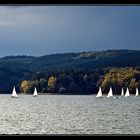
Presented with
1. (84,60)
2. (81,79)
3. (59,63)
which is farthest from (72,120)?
(59,63)

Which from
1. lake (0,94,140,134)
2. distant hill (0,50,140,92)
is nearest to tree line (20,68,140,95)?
distant hill (0,50,140,92)

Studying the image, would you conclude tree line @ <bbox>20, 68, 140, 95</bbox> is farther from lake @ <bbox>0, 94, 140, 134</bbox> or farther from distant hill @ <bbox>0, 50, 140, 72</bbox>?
lake @ <bbox>0, 94, 140, 134</bbox>

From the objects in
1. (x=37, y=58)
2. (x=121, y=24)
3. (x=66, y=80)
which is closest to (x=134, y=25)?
(x=121, y=24)

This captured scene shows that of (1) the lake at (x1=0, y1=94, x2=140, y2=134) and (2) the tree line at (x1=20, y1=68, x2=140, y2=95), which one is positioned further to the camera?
(2) the tree line at (x1=20, y1=68, x2=140, y2=95)

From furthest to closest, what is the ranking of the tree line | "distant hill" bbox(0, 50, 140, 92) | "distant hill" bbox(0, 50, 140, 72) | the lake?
the tree line, "distant hill" bbox(0, 50, 140, 72), "distant hill" bbox(0, 50, 140, 92), the lake

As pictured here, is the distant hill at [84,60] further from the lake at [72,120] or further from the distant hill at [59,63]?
the lake at [72,120]

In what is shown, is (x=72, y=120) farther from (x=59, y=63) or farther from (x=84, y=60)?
(x=59, y=63)

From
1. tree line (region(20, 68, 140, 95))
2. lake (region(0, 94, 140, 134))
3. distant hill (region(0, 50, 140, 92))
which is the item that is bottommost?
lake (region(0, 94, 140, 134))

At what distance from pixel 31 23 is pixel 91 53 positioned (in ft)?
45.9

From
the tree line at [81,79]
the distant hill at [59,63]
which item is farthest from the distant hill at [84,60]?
the tree line at [81,79]

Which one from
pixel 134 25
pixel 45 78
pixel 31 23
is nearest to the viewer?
pixel 45 78
